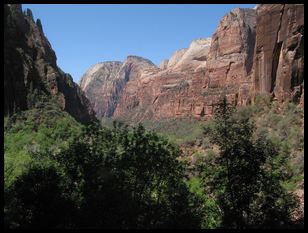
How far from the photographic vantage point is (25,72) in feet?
156

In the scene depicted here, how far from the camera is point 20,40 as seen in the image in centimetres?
5194

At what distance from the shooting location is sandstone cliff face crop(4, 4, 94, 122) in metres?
45.5

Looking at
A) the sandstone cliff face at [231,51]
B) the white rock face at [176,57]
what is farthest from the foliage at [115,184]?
the white rock face at [176,57]

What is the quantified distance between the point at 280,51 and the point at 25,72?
2522cm

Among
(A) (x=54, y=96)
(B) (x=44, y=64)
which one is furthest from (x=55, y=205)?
(B) (x=44, y=64)

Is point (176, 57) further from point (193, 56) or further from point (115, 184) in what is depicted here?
point (115, 184)

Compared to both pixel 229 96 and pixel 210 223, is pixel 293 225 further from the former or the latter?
pixel 229 96


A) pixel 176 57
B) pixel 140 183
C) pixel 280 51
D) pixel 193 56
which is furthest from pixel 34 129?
pixel 176 57

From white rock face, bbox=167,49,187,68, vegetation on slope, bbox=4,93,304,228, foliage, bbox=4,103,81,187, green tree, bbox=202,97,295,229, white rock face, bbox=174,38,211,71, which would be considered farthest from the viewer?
white rock face, bbox=167,49,187,68

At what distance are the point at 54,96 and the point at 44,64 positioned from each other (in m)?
5.14

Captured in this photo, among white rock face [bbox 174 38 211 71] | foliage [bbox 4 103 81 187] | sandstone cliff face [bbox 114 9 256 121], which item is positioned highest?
white rock face [bbox 174 38 211 71]

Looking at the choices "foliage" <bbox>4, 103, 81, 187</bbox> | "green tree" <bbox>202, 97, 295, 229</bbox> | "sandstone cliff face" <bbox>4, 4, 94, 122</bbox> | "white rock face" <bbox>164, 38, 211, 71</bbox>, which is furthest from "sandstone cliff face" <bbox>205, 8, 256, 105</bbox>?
"green tree" <bbox>202, 97, 295, 229</bbox>

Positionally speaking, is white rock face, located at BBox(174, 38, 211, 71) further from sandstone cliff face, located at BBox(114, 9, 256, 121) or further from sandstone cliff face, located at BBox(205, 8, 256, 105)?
sandstone cliff face, located at BBox(205, 8, 256, 105)

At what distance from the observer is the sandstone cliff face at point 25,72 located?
4550 centimetres
